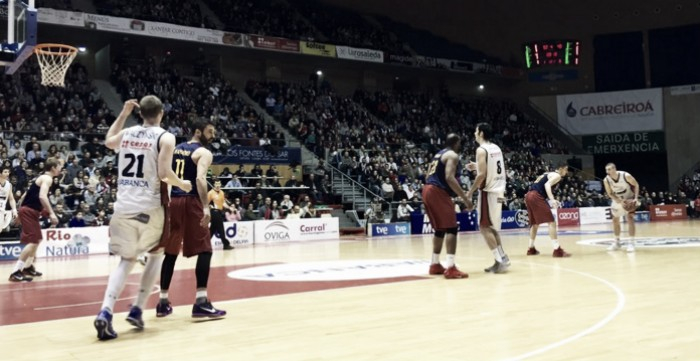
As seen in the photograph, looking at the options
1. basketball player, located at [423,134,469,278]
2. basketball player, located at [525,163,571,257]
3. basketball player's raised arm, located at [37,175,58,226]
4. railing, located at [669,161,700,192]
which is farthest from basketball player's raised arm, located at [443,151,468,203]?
railing, located at [669,161,700,192]

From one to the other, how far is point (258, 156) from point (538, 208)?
47.7ft

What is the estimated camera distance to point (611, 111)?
127 ft

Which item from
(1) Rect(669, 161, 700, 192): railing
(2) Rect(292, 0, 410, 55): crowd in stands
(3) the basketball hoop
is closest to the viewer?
(3) the basketball hoop

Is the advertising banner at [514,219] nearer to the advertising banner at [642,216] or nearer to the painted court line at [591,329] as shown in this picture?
the advertising banner at [642,216]

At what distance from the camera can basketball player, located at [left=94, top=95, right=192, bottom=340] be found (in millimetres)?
5457

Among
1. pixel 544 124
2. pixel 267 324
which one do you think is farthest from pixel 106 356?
pixel 544 124

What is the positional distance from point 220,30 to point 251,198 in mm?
10715

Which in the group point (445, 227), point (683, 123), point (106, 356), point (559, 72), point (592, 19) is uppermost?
point (592, 19)

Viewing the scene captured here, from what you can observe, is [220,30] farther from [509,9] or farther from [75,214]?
[509,9]

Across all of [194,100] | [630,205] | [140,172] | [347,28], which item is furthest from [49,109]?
[140,172]

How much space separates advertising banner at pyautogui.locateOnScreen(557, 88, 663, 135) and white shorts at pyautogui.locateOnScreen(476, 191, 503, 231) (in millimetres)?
32502

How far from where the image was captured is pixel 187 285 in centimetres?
886

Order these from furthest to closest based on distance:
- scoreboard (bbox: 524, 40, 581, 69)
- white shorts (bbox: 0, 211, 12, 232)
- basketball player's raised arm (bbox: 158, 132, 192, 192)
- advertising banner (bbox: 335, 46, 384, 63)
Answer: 1. scoreboard (bbox: 524, 40, 581, 69)
2. advertising banner (bbox: 335, 46, 384, 63)
3. white shorts (bbox: 0, 211, 12, 232)
4. basketball player's raised arm (bbox: 158, 132, 192, 192)

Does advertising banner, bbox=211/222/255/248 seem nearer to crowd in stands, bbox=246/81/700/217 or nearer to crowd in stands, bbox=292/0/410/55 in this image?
crowd in stands, bbox=246/81/700/217
